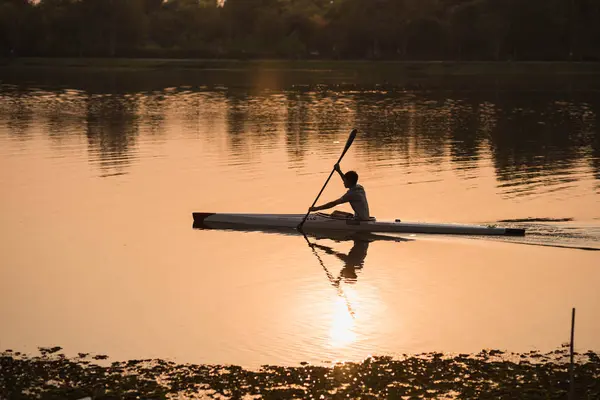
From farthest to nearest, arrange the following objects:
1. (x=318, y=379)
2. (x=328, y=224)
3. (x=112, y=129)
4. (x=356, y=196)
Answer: (x=112, y=129) < (x=328, y=224) < (x=356, y=196) < (x=318, y=379)

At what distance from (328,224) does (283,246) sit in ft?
5.87

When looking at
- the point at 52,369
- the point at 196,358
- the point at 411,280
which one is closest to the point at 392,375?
the point at 196,358

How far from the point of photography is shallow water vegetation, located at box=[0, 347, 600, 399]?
13.8 metres

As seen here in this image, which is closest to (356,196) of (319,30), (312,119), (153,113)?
(312,119)

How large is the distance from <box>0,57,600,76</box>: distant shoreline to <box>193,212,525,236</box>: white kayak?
98557 millimetres

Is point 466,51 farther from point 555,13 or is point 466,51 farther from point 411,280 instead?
point 411,280

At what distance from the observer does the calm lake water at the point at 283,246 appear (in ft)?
57.5

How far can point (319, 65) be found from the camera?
153750mm

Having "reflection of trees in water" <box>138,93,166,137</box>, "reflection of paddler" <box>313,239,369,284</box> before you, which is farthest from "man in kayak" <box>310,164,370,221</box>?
"reflection of trees in water" <box>138,93,166,137</box>

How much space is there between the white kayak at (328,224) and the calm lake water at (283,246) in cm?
24

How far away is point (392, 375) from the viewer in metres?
14.6

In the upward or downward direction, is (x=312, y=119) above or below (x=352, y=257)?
below

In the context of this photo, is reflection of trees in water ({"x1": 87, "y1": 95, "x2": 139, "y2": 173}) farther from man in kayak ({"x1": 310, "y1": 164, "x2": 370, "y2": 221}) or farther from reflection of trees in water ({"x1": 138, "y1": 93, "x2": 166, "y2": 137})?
man in kayak ({"x1": 310, "y1": 164, "x2": 370, "y2": 221})

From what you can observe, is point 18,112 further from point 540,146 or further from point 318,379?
point 318,379
